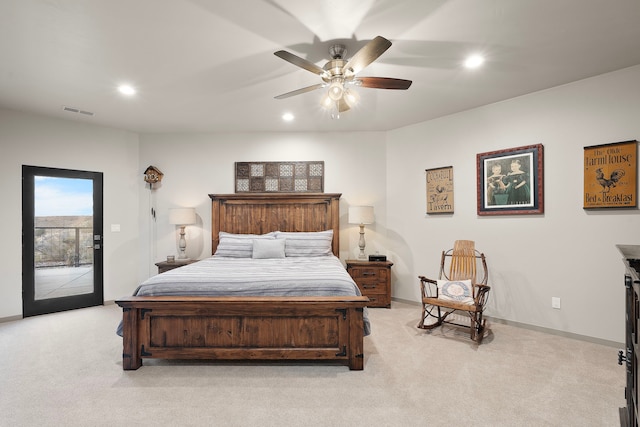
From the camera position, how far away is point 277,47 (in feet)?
8.77

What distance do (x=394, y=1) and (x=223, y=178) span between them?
153 inches

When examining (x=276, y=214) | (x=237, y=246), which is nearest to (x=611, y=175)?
(x=276, y=214)

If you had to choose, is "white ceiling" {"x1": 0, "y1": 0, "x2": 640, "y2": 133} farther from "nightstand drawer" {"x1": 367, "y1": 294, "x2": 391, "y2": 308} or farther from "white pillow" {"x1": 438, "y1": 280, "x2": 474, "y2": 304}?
"nightstand drawer" {"x1": 367, "y1": 294, "x2": 391, "y2": 308}

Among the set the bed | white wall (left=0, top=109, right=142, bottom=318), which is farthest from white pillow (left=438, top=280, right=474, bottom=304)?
white wall (left=0, top=109, right=142, bottom=318)

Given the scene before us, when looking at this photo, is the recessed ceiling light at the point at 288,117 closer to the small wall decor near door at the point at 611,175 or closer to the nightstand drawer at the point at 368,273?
the nightstand drawer at the point at 368,273

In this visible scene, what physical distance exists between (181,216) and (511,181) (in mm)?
4551

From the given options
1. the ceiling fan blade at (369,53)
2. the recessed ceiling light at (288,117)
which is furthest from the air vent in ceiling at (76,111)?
the ceiling fan blade at (369,53)

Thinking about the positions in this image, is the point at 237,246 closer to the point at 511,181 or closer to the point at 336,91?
the point at 336,91

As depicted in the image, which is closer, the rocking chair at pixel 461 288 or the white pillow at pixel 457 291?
the rocking chair at pixel 461 288

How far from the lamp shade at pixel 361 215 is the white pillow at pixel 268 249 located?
1.14 m

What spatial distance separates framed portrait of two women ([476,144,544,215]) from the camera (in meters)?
3.63

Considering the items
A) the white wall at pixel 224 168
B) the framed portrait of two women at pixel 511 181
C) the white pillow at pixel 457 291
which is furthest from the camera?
the white wall at pixel 224 168

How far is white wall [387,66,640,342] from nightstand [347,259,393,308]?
1.99ft

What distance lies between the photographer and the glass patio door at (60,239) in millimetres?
4270
